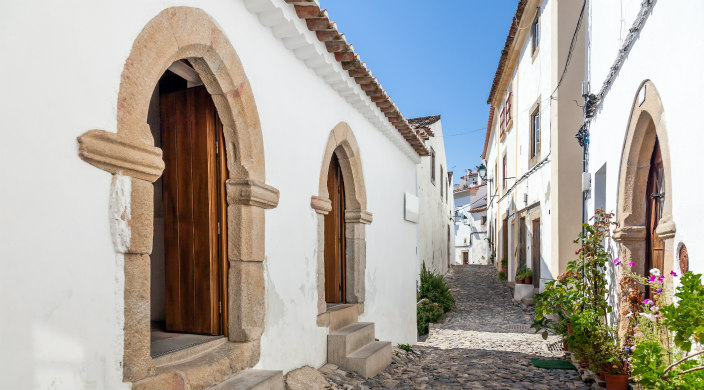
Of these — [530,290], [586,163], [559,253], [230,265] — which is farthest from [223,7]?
[530,290]

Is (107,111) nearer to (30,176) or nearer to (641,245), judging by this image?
(30,176)

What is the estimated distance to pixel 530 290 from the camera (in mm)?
12375

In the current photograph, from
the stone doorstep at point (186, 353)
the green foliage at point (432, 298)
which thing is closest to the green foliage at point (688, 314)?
the stone doorstep at point (186, 353)

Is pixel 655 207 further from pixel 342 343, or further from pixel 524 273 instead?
pixel 524 273

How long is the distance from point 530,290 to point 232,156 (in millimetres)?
10352

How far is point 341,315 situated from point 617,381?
267 centimetres

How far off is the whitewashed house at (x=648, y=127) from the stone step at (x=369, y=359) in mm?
2604

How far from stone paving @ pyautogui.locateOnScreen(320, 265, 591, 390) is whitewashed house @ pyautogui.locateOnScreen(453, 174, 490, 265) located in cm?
1818

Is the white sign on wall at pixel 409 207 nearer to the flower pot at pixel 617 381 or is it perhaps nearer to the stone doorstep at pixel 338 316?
the stone doorstep at pixel 338 316

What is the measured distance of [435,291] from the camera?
500 inches

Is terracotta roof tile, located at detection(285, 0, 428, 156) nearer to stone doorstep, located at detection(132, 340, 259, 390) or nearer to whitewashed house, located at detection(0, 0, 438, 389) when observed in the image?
whitewashed house, located at detection(0, 0, 438, 389)

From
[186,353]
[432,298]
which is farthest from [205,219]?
[432,298]

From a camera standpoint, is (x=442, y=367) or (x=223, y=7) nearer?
(x=223, y=7)

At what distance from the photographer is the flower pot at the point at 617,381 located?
14.5 feet
